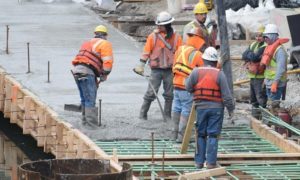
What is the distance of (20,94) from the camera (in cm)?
2025

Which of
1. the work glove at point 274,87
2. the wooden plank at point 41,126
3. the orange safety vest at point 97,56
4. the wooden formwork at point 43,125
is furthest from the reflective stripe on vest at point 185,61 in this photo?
the wooden plank at point 41,126

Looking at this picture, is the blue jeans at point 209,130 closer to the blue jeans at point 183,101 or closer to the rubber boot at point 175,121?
the blue jeans at point 183,101

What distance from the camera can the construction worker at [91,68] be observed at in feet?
57.7

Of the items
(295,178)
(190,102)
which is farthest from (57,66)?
(295,178)

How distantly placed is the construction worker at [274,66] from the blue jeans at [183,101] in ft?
8.35

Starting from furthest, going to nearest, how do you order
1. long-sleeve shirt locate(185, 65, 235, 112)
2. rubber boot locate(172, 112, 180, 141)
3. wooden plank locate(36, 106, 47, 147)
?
wooden plank locate(36, 106, 47, 147)
rubber boot locate(172, 112, 180, 141)
long-sleeve shirt locate(185, 65, 235, 112)

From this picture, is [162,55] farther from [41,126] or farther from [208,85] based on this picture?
[208,85]

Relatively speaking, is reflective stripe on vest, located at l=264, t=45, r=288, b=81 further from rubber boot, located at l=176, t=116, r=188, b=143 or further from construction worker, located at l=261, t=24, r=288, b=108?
rubber boot, located at l=176, t=116, r=188, b=143

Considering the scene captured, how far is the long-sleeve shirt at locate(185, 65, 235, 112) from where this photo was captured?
1501 centimetres

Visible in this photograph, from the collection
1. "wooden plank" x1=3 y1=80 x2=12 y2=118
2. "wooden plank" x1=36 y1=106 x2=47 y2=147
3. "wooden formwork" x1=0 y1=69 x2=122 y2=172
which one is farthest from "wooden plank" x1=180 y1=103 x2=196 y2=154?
"wooden plank" x1=3 y1=80 x2=12 y2=118

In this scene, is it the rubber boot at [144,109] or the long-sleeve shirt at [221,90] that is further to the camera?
the rubber boot at [144,109]

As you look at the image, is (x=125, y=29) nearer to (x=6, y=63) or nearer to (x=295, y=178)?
(x=6, y=63)

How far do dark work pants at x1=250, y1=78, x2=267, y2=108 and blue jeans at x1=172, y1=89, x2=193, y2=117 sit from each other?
302cm

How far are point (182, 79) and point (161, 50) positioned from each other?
1.33 m
